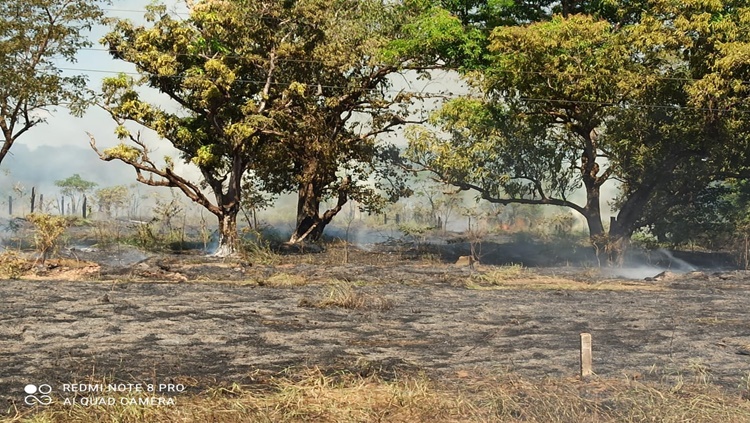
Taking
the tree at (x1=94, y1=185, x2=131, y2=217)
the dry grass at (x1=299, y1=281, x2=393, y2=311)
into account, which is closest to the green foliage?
the tree at (x1=94, y1=185, x2=131, y2=217)

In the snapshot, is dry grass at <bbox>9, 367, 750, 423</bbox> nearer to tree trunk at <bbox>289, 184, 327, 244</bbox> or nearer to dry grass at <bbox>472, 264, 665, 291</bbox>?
dry grass at <bbox>472, 264, 665, 291</bbox>

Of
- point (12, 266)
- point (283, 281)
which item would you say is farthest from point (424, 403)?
point (12, 266)

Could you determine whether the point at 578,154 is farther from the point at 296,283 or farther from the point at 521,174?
the point at 296,283

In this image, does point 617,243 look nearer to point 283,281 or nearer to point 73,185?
point 283,281

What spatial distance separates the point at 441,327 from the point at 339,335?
2.29 m

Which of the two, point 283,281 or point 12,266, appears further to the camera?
point 12,266

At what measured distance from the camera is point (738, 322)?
17578 mm

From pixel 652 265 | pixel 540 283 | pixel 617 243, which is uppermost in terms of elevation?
pixel 617 243

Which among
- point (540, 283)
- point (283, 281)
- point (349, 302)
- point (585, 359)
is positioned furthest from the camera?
point (540, 283)

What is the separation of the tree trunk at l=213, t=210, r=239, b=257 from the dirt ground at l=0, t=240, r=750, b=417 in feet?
22.5

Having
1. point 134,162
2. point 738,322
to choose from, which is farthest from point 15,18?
point 738,322

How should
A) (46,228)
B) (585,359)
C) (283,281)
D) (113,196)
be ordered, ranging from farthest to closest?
(113,196)
(46,228)
(283,281)
(585,359)

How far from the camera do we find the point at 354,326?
16.5m

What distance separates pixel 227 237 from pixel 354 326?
19.0 metres
